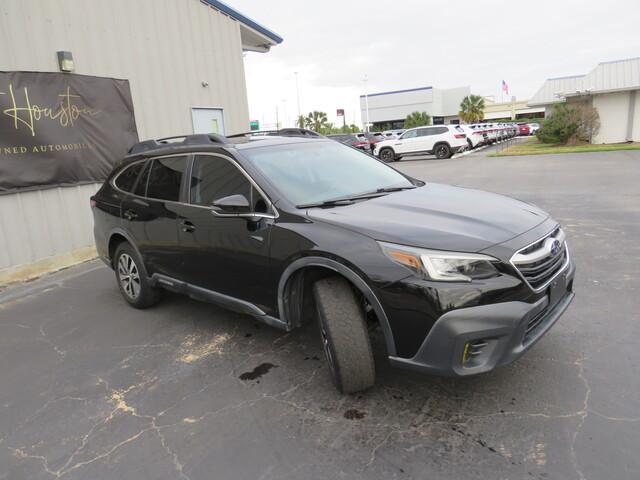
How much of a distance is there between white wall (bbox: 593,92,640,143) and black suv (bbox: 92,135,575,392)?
2583 centimetres

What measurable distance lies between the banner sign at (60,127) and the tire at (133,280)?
2661mm

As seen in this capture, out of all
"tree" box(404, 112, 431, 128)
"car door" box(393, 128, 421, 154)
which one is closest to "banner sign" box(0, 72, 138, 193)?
"car door" box(393, 128, 421, 154)

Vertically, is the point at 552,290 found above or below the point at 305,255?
below

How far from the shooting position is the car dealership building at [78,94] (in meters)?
A: 6.55

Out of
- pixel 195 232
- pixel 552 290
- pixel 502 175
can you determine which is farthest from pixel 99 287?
pixel 502 175

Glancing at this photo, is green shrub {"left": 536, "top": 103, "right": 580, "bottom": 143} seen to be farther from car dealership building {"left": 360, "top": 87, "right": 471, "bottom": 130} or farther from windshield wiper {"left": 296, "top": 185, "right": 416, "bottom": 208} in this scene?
car dealership building {"left": 360, "top": 87, "right": 471, "bottom": 130}

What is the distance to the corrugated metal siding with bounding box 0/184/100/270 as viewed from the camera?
6.57 metres

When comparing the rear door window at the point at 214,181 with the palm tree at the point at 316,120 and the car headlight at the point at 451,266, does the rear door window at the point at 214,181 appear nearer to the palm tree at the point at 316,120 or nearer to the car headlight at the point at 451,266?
the car headlight at the point at 451,266

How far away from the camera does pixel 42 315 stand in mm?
5211

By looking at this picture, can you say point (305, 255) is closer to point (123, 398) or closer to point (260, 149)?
point (260, 149)

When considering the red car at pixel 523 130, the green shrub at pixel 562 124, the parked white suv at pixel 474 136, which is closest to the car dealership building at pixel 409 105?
the red car at pixel 523 130

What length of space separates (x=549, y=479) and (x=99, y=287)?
5.48 m

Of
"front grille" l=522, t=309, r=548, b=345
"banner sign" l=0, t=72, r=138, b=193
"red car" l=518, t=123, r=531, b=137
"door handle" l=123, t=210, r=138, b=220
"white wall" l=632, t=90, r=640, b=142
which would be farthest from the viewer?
"red car" l=518, t=123, r=531, b=137

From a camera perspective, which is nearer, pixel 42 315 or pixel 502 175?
pixel 42 315
